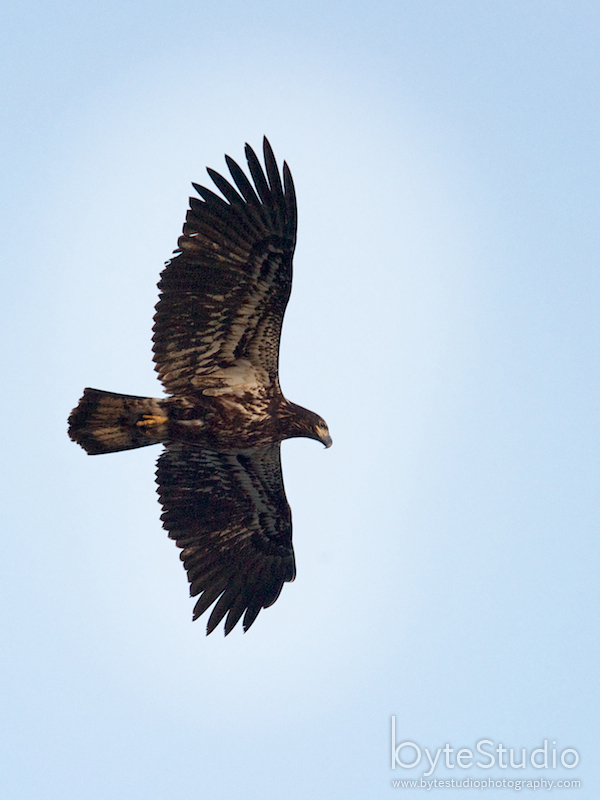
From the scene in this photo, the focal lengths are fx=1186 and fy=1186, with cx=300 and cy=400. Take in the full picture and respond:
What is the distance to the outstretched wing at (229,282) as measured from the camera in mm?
12938

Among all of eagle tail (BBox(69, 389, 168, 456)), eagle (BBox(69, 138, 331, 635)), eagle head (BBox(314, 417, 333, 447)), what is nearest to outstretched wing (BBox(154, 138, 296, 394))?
eagle (BBox(69, 138, 331, 635))

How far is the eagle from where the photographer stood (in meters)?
13.0

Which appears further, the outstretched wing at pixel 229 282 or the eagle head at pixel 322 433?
the eagle head at pixel 322 433

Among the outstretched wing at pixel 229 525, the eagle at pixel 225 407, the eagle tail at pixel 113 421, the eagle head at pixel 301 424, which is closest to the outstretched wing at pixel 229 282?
the eagle at pixel 225 407

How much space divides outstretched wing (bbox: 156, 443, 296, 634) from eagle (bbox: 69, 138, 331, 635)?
0.01 meters

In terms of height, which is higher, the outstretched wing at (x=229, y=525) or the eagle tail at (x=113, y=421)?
the eagle tail at (x=113, y=421)

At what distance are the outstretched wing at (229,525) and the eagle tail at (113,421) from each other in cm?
110

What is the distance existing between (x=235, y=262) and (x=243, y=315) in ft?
2.14

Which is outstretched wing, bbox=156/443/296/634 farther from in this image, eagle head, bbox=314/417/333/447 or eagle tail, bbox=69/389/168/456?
eagle tail, bbox=69/389/168/456

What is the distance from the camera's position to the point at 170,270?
1317cm

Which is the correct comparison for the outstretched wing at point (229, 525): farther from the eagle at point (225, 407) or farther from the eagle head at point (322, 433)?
the eagle head at point (322, 433)

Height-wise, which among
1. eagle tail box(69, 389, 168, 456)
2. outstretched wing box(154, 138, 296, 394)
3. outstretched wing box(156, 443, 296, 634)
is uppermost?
outstretched wing box(154, 138, 296, 394)

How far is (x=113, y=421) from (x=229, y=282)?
6.82 ft

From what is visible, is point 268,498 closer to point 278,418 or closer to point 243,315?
point 278,418
